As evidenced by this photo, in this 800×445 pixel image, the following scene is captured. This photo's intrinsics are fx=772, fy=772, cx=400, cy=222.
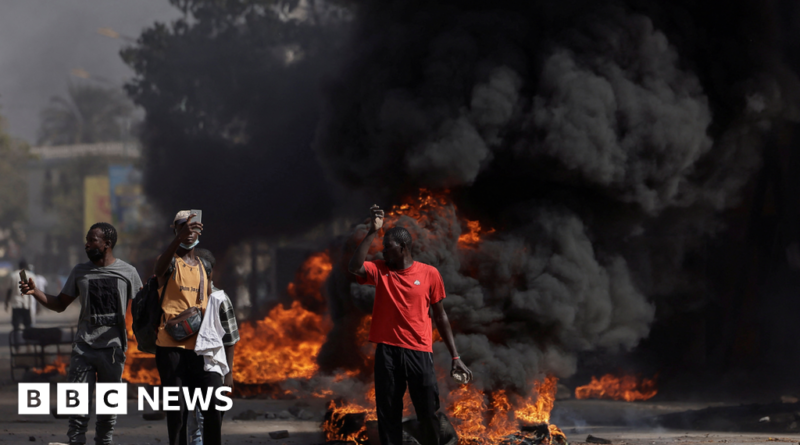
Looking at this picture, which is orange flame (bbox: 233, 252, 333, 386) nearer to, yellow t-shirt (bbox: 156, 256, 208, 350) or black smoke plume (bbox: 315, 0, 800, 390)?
black smoke plume (bbox: 315, 0, 800, 390)

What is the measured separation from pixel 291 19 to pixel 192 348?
59.8ft

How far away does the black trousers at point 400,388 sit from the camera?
566 cm

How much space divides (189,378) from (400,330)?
1571 mm

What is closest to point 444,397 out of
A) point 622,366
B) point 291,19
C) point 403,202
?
point 403,202

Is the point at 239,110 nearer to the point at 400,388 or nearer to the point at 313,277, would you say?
the point at 313,277

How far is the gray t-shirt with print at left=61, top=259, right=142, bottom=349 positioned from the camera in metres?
5.96

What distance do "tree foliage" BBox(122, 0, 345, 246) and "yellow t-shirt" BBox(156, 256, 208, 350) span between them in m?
11.0

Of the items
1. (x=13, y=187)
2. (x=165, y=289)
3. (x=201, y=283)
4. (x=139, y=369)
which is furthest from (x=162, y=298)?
(x=13, y=187)

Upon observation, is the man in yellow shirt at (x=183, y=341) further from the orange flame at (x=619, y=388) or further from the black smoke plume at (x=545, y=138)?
the orange flame at (x=619, y=388)

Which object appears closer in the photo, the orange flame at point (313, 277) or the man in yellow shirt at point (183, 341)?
the man in yellow shirt at point (183, 341)

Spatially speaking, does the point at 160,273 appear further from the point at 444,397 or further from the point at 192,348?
the point at 444,397

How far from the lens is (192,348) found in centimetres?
555

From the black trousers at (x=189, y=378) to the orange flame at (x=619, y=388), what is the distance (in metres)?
9.35

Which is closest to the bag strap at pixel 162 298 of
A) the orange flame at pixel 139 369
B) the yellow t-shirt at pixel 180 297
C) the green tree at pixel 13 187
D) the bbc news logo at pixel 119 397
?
the yellow t-shirt at pixel 180 297
